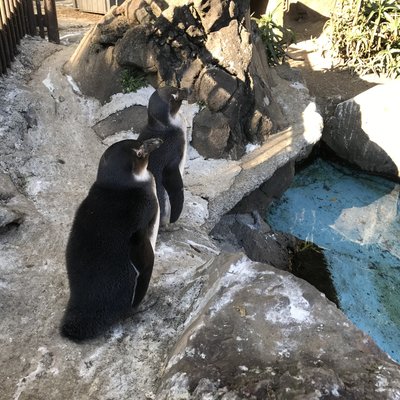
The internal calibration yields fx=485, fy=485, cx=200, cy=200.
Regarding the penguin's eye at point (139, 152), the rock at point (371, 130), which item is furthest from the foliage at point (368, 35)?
the penguin's eye at point (139, 152)

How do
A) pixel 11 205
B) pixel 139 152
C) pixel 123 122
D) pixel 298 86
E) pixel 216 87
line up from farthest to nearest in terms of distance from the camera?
pixel 298 86, pixel 123 122, pixel 216 87, pixel 11 205, pixel 139 152

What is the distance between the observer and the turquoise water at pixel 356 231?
13.9 feet

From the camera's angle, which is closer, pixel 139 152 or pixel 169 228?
pixel 139 152

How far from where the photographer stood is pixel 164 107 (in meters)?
3.52

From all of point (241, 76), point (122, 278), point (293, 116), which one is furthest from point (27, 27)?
point (122, 278)

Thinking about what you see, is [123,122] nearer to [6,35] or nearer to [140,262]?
[6,35]

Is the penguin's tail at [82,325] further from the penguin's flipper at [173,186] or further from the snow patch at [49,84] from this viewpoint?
the snow patch at [49,84]

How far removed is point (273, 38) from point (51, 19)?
3070 mm

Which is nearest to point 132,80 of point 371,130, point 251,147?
point 251,147

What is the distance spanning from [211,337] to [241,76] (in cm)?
328

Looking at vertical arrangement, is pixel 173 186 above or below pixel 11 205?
above

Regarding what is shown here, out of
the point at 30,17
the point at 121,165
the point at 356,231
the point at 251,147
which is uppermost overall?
the point at 121,165

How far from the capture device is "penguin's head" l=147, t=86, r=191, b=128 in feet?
11.5

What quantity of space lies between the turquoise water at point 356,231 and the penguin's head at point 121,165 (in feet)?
8.46
